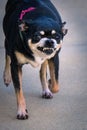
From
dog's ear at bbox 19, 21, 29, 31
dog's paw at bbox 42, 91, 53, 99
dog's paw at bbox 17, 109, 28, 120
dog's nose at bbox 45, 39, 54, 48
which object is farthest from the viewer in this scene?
dog's paw at bbox 42, 91, 53, 99

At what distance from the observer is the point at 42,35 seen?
498 cm

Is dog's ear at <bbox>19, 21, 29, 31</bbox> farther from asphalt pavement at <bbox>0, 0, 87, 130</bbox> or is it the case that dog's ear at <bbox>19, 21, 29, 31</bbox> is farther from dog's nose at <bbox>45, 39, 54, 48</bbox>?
asphalt pavement at <bbox>0, 0, 87, 130</bbox>

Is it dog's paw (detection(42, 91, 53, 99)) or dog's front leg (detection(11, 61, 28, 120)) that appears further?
dog's paw (detection(42, 91, 53, 99))

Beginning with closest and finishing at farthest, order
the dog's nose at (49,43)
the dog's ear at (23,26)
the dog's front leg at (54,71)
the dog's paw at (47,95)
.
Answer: the dog's nose at (49,43)
the dog's ear at (23,26)
the dog's front leg at (54,71)
the dog's paw at (47,95)

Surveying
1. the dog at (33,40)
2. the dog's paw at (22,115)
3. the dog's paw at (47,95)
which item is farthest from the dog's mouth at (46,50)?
the dog's paw at (47,95)

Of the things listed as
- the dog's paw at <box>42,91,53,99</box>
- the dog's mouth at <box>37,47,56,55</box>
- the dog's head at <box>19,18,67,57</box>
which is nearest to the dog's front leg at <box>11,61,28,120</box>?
the dog's head at <box>19,18,67,57</box>

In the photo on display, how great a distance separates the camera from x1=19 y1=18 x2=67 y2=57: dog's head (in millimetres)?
4977

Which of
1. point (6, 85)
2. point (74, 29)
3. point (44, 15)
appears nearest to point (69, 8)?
point (74, 29)

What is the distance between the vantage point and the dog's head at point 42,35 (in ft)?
16.3

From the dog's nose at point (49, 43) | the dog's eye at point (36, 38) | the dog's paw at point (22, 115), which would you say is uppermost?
the dog's eye at point (36, 38)

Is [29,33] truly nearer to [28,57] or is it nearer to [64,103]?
[28,57]

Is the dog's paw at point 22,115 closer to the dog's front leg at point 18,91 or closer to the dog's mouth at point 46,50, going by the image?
the dog's front leg at point 18,91

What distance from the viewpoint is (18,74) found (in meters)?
5.39

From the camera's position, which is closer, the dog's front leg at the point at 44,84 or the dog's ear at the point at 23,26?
the dog's ear at the point at 23,26
